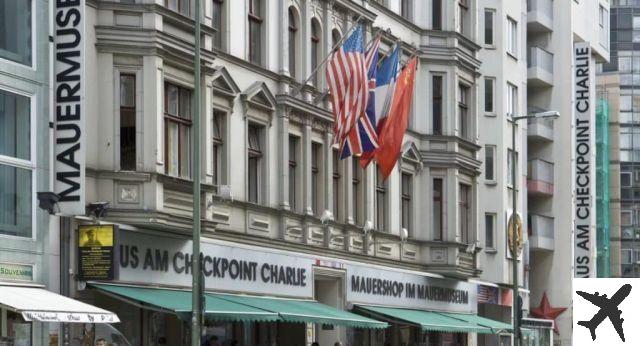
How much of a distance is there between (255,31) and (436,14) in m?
13.8

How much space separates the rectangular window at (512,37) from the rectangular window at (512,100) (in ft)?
4.46

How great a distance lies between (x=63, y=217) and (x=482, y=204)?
33.7 meters

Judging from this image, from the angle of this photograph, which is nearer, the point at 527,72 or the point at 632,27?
the point at 527,72

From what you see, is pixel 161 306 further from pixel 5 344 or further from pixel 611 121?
pixel 611 121

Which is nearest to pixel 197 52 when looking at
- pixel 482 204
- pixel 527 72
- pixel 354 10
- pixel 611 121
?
pixel 354 10

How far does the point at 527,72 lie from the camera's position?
70.3 metres

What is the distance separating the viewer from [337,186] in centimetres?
4441

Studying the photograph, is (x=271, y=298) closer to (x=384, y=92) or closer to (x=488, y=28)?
(x=384, y=92)

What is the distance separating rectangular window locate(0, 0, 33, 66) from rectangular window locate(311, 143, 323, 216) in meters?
14.8

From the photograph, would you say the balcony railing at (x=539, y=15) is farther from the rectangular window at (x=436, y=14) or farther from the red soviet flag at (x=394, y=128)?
the red soviet flag at (x=394, y=128)

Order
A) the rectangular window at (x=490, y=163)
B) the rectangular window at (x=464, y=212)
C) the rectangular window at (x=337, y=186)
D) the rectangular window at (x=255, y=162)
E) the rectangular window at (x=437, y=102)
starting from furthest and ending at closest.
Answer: the rectangular window at (x=490, y=163)
the rectangular window at (x=464, y=212)
the rectangular window at (x=437, y=102)
the rectangular window at (x=337, y=186)
the rectangular window at (x=255, y=162)

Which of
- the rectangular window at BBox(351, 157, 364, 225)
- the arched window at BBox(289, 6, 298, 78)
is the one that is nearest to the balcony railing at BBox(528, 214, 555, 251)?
the rectangular window at BBox(351, 157, 364, 225)

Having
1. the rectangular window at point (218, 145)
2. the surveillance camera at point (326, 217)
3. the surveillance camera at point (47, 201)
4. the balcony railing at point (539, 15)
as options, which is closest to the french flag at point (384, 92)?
the surveillance camera at point (326, 217)

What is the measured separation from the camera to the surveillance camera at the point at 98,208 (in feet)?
99.1
